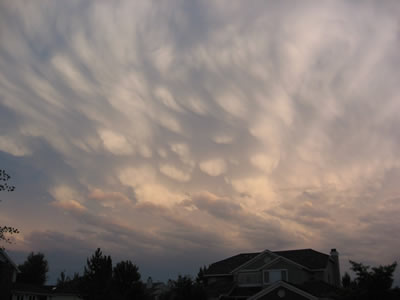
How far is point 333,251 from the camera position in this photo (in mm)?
64062

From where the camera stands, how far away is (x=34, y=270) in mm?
96938

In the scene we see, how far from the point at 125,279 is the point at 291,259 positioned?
934 inches

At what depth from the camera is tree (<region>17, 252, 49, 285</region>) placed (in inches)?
3735

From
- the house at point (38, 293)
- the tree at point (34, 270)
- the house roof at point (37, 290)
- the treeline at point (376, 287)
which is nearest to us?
the treeline at point (376, 287)

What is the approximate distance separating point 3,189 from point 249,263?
41124 mm

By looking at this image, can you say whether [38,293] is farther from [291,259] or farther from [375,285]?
[375,285]

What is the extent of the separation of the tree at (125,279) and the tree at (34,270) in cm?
5046

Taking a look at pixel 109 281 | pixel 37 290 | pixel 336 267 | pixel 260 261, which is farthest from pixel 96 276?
pixel 336 267

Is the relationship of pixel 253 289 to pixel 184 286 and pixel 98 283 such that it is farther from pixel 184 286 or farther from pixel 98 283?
pixel 98 283

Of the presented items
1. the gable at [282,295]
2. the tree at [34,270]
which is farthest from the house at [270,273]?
the tree at [34,270]

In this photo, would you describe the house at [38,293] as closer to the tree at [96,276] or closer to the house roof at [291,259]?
the tree at [96,276]

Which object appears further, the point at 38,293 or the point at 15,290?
the point at 38,293

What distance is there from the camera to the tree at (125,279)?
174 feet

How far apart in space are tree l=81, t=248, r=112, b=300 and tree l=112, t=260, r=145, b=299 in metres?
1.71
